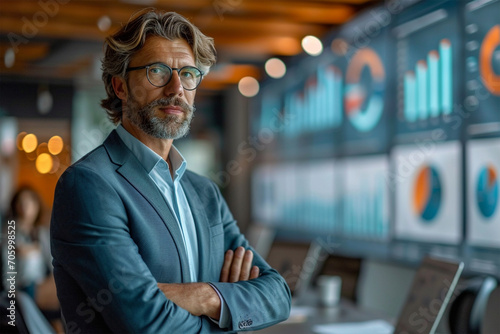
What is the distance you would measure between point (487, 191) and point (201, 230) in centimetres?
271

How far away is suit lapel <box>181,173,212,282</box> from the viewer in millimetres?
1834

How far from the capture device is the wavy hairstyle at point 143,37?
1.81m

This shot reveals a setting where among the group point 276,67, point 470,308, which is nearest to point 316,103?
point 276,67

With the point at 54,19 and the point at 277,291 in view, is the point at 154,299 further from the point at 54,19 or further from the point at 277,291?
the point at 54,19

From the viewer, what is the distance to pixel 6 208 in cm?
863

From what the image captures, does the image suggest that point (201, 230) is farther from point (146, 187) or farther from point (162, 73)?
point (162, 73)

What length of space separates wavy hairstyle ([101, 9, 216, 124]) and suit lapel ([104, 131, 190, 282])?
0.29 meters

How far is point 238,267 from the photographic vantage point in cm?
193

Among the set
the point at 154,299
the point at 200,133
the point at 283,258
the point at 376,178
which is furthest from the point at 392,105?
the point at 200,133

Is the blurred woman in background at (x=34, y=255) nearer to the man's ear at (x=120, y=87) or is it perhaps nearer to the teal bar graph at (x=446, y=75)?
the man's ear at (x=120, y=87)

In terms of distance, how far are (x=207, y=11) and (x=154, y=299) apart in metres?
5.08

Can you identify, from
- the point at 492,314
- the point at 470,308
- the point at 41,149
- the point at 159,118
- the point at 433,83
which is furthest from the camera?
the point at 41,149

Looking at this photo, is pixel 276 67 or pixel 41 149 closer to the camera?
pixel 276 67

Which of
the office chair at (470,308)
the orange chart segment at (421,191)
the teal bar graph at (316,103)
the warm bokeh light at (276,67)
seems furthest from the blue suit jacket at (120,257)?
the warm bokeh light at (276,67)
